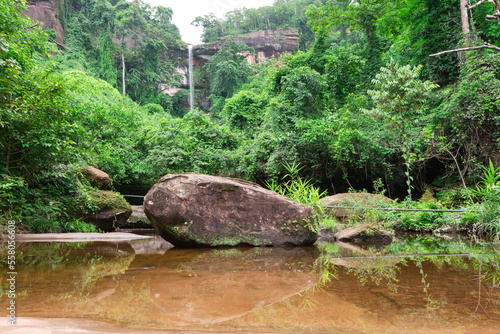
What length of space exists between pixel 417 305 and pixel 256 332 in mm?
904

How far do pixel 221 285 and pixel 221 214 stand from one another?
2495mm

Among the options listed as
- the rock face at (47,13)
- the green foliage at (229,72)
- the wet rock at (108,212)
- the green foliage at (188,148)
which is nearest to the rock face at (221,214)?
the wet rock at (108,212)

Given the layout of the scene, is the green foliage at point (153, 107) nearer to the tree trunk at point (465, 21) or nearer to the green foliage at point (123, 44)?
the green foliage at point (123, 44)

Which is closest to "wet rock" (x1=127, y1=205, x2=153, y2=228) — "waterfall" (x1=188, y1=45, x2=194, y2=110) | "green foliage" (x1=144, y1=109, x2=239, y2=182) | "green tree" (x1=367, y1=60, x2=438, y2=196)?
"green foliage" (x1=144, y1=109, x2=239, y2=182)

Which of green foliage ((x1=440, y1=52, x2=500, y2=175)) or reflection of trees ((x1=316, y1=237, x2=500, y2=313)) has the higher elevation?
green foliage ((x1=440, y1=52, x2=500, y2=175))

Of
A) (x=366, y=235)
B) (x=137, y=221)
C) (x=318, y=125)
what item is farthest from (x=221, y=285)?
(x=318, y=125)

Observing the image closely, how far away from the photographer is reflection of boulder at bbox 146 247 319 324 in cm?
150

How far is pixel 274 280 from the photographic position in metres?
2.19

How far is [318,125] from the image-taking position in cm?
1084

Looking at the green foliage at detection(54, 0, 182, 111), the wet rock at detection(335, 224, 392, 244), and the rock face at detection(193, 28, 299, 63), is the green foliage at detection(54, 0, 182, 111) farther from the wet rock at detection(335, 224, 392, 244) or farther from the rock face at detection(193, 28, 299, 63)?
the wet rock at detection(335, 224, 392, 244)

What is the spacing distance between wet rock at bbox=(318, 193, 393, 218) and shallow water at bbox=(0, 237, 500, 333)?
4.04m

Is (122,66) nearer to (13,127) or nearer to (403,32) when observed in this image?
(403,32)

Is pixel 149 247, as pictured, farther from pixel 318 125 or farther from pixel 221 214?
pixel 318 125

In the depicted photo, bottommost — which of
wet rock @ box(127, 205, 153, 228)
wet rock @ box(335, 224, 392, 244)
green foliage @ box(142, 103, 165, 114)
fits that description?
wet rock @ box(127, 205, 153, 228)
